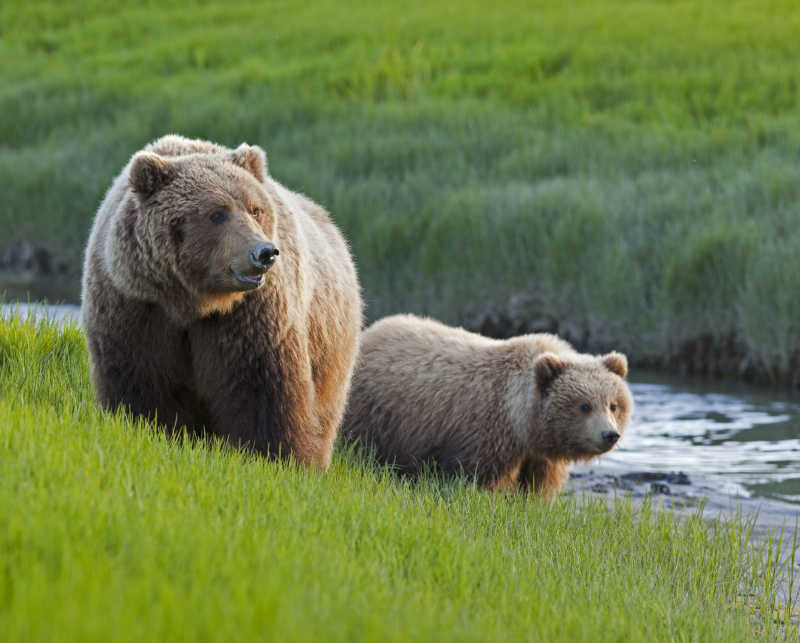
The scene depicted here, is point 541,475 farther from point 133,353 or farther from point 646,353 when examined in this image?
point 646,353

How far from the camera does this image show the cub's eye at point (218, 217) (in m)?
5.29

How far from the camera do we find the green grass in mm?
3035

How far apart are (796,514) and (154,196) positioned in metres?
4.77

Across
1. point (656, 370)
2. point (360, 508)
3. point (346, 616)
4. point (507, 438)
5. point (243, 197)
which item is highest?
point (243, 197)

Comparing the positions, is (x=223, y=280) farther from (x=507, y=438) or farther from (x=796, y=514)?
(x=796, y=514)

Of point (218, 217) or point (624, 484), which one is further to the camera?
point (624, 484)

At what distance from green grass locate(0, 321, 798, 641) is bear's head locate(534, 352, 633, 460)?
3.72 ft

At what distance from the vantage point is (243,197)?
17.7ft

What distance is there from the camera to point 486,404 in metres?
8.19

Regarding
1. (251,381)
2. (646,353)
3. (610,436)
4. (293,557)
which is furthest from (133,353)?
(646,353)

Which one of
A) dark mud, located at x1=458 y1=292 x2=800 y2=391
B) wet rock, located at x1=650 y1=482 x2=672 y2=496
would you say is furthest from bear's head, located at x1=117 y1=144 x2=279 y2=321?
dark mud, located at x1=458 y1=292 x2=800 y2=391

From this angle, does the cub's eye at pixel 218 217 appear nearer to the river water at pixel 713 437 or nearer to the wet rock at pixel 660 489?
the river water at pixel 713 437

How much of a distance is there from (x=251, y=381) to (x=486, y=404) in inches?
118

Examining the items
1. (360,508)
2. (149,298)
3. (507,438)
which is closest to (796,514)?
(507,438)
